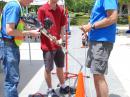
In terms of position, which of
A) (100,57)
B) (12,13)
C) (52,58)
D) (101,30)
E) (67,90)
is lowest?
(67,90)

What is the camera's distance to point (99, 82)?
6.05 meters

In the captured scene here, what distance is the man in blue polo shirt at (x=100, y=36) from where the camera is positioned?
5.70m

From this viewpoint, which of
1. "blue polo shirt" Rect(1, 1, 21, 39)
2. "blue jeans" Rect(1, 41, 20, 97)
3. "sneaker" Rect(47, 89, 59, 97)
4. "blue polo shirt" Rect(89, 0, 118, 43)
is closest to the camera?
"blue polo shirt" Rect(1, 1, 21, 39)

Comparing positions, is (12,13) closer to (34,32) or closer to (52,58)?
(34,32)

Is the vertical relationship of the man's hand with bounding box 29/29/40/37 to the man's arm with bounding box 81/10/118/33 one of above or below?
below

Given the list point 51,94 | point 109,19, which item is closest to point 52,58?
point 51,94

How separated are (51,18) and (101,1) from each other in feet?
4.98

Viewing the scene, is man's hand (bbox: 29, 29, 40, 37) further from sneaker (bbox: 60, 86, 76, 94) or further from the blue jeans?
sneaker (bbox: 60, 86, 76, 94)

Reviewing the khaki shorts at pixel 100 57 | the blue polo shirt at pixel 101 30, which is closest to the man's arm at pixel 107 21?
A: the blue polo shirt at pixel 101 30

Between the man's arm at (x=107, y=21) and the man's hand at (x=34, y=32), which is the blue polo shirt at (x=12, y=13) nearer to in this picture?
the man's hand at (x=34, y=32)

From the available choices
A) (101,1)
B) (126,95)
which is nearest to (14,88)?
(101,1)

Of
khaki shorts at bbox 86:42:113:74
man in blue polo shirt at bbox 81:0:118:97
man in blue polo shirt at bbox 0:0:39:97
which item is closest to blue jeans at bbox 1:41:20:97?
man in blue polo shirt at bbox 0:0:39:97

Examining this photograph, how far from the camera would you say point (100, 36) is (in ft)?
19.2

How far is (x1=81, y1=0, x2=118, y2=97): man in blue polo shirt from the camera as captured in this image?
18.7 ft
